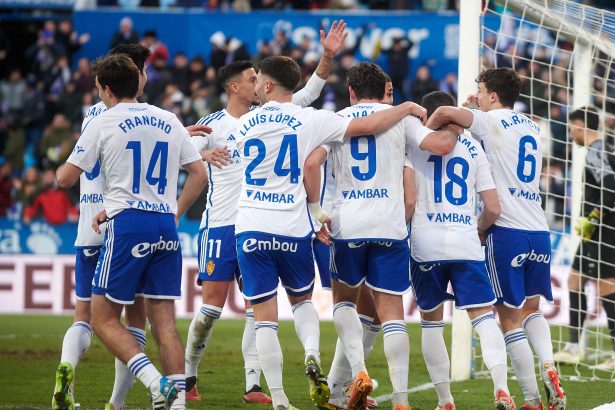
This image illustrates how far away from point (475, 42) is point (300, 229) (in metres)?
3.59

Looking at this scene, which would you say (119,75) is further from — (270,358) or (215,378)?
(215,378)

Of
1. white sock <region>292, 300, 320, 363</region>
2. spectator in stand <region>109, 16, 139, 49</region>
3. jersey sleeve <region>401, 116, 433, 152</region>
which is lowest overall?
white sock <region>292, 300, 320, 363</region>

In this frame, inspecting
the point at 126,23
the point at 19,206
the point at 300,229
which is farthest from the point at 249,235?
the point at 126,23

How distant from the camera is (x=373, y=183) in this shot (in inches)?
296

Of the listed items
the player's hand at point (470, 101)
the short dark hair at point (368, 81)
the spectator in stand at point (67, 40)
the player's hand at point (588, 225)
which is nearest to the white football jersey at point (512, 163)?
the player's hand at point (470, 101)

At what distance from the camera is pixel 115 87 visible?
7.12 m

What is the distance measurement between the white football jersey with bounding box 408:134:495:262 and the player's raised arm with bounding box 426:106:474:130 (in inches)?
6.7

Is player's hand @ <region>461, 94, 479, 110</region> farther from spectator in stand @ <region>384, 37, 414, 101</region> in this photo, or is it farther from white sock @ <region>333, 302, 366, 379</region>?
spectator in stand @ <region>384, 37, 414, 101</region>

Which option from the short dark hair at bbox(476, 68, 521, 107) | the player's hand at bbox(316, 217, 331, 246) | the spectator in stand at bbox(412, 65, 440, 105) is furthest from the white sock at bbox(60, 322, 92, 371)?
the spectator in stand at bbox(412, 65, 440, 105)

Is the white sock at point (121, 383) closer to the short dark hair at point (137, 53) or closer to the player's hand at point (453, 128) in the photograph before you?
the short dark hair at point (137, 53)

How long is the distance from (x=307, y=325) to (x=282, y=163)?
1150 mm

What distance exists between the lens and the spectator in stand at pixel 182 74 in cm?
2262

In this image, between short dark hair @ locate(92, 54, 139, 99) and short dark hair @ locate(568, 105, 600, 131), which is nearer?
short dark hair @ locate(92, 54, 139, 99)

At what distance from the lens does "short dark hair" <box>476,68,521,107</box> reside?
803 cm
